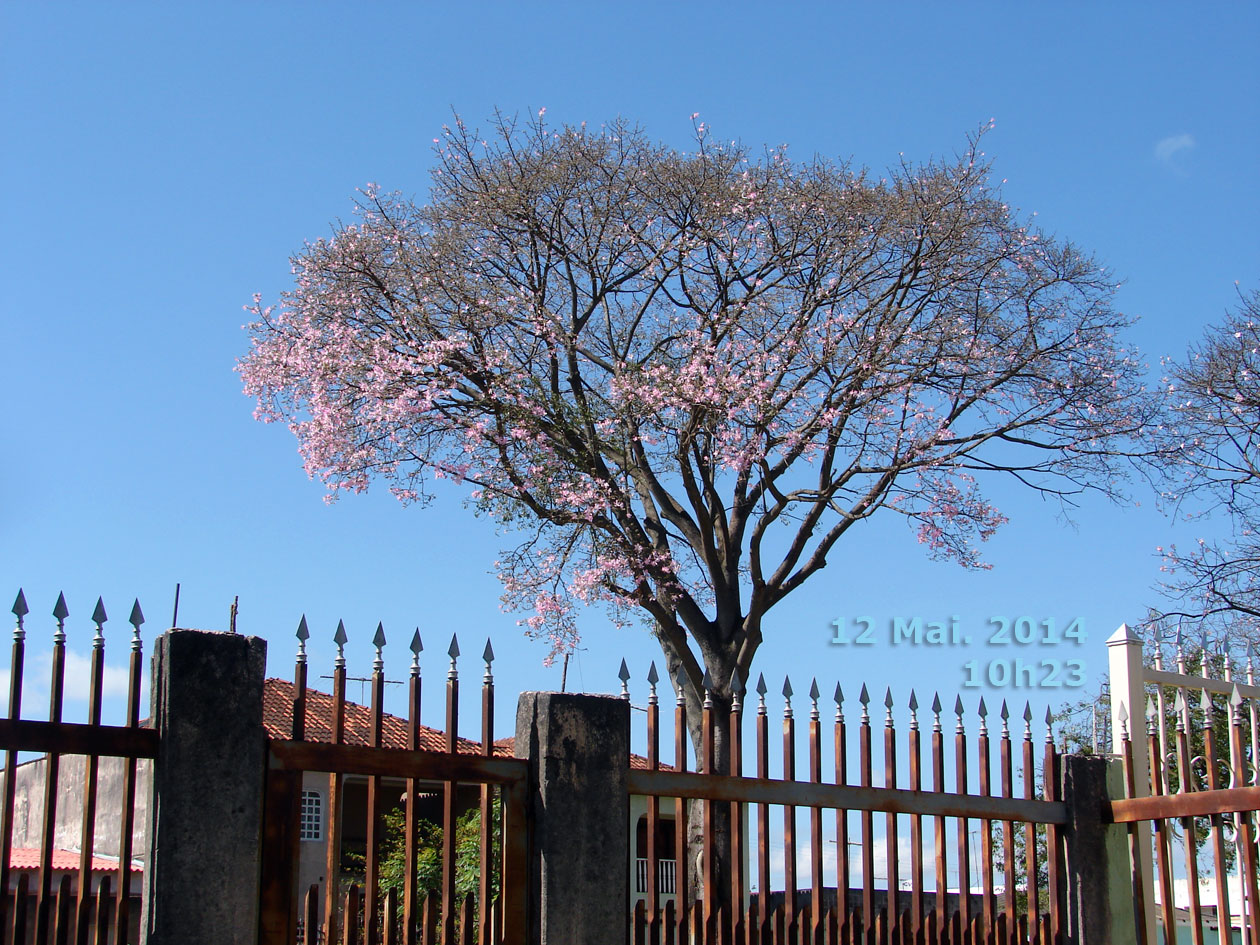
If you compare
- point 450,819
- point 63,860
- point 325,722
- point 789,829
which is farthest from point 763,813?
point 63,860

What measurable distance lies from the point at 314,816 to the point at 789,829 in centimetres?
1907

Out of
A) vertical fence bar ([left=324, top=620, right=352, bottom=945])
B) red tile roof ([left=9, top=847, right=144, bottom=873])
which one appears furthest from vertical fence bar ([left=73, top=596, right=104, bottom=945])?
Answer: red tile roof ([left=9, top=847, right=144, bottom=873])

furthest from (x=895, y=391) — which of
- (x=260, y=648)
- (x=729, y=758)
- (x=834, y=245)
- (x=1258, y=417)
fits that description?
(x=260, y=648)

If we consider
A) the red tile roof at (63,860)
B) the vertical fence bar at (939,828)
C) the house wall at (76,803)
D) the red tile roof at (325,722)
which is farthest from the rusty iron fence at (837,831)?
the red tile roof at (63,860)

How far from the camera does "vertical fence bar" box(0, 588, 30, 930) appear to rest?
14.9ft

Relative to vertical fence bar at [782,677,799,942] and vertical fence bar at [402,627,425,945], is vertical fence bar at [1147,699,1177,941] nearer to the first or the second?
vertical fence bar at [782,677,799,942]

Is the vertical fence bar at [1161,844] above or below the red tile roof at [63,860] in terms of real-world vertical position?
above

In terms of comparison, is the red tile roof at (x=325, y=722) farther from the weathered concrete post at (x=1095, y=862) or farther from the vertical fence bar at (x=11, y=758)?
the vertical fence bar at (x=11, y=758)

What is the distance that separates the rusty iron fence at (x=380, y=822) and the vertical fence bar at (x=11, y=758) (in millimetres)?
932

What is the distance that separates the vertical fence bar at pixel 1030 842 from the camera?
7.14 m

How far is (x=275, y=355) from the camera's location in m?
18.1

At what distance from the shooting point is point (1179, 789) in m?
7.83

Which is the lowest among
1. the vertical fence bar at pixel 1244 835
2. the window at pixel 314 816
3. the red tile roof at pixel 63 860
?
the red tile roof at pixel 63 860

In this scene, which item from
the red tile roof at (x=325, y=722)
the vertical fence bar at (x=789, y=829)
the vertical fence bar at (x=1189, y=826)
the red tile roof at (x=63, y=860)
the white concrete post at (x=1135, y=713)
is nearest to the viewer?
the vertical fence bar at (x=789, y=829)
